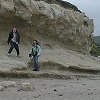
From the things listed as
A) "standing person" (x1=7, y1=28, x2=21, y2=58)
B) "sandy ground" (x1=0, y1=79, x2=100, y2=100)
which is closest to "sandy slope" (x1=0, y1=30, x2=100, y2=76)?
"standing person" (x1=7, y1=28, x2=21, y2=58)

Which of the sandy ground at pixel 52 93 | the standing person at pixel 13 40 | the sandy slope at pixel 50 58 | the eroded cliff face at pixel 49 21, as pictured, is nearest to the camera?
the sandy ground at pixel 52 93

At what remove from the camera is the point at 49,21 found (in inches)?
907

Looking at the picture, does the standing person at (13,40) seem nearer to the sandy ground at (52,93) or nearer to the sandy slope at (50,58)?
the sandy slope at (50,58)

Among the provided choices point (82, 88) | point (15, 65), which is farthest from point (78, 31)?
point (82, 88)

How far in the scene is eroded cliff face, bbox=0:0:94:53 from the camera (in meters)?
20.6

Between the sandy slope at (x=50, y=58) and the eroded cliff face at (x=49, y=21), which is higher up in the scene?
the eroded cliff face at (x=49, y=21)

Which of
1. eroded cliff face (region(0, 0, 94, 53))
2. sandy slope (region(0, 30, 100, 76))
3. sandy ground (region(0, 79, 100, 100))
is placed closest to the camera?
sandy ground (region(0, 79, 100, 100))

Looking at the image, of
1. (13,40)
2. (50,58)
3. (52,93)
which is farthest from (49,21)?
(52,93)

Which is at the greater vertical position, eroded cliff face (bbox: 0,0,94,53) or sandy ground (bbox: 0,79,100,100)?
eroded cliff face (bbox: 0,0,94,53)

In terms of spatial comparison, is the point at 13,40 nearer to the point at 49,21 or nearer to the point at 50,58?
the point at 50,58

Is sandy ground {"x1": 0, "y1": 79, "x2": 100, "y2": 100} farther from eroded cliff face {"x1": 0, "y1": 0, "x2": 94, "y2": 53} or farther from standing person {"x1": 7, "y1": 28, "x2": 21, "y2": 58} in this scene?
eroded cliff face {"x1": 0, "y1": 0, "x2": 94, "y2": 53}

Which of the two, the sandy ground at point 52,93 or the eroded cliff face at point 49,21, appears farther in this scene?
the eroded cliff face at point 49,21

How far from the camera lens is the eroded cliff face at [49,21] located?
20594mm

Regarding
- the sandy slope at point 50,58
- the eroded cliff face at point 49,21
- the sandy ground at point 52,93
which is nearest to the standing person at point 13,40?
the sandy slope at point 50,58
